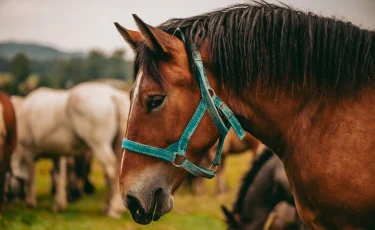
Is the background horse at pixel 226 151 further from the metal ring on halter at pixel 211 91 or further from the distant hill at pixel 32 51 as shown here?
the distant hill at pixel 32 51

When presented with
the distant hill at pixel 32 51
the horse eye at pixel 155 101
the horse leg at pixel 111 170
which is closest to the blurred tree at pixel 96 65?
the distant hill at pixel 32 51

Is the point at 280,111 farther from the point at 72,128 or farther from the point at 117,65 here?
the point at 117,65

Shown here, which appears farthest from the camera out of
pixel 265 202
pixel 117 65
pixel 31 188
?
pixel 117 65

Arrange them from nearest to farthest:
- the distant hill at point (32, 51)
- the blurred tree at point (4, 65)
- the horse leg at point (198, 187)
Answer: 1. the horse leg at point (198, 187)
2. the blurred tree at point (4, 65)
3. the distant hill at point (32, 51)

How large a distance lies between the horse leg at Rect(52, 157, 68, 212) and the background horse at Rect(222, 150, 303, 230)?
16.1 ft

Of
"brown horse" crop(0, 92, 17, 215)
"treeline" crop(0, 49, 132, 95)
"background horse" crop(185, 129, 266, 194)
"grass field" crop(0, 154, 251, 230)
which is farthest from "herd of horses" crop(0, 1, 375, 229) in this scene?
"treeline" crop(0, 49, 132, 95)

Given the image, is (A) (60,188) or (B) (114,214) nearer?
(B) (114,214)

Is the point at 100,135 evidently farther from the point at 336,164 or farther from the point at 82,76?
the point at 82,76

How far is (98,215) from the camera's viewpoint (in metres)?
7.78

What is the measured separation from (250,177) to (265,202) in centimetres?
30

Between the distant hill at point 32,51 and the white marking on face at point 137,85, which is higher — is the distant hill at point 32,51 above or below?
below

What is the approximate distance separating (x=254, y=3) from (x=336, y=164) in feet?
3.37

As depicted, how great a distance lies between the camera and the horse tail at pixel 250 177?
14.3 feet

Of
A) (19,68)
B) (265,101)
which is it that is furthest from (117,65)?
(265,101)
